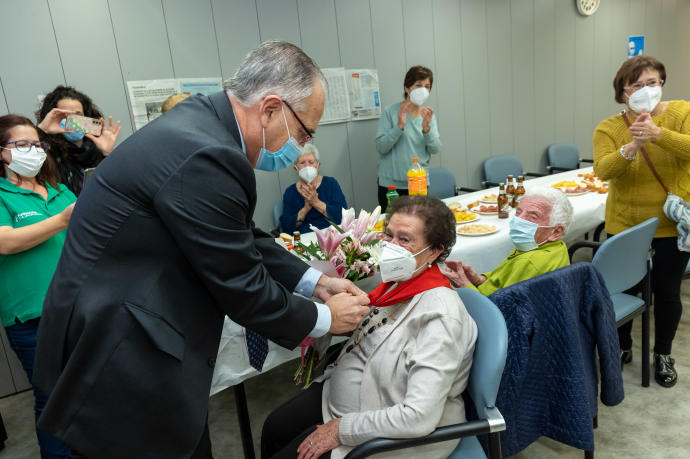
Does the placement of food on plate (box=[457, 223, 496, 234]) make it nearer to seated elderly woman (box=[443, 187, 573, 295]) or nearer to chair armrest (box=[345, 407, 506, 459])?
seated elderly woman (box=[443, 187, 573, 295])

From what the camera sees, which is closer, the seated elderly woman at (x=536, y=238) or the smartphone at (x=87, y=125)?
the seated elderly woman at (x=536, y=238)

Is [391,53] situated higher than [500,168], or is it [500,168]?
[391,53]

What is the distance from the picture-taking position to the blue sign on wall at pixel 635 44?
19.2ft

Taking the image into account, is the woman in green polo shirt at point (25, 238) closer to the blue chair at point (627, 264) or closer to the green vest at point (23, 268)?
the green vest at point (23, 268)

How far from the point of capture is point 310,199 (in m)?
3.14

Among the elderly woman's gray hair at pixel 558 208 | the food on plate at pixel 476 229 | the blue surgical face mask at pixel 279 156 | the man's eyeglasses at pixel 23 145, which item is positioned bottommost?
the food on plate at pixel 476 229

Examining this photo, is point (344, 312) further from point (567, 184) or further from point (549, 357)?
point (567, 184)

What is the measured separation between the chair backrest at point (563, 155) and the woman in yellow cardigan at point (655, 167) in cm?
315

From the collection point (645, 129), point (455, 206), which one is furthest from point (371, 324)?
point (455, 206)

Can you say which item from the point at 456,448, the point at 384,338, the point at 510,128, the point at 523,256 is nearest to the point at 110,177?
the point at 384,338

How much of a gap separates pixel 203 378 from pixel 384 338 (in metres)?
0.54

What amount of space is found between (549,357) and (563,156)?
4595mm

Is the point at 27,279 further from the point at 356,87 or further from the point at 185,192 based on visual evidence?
the point at 356,87

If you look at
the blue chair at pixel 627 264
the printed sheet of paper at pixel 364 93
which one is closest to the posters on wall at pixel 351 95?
the printed sheet of paper at pixel 364 93
